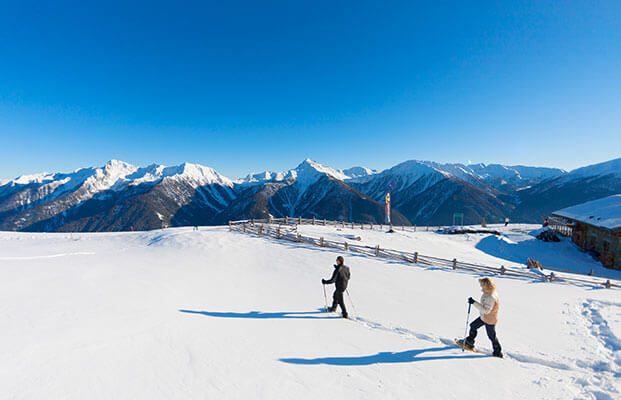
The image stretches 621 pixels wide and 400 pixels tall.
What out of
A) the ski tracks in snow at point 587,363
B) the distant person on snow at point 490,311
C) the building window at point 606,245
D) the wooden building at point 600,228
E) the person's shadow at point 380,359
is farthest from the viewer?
the building window at point 606,245

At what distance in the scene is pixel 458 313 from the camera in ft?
30.0

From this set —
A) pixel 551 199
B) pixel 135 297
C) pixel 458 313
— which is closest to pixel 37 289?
pixel 135 297

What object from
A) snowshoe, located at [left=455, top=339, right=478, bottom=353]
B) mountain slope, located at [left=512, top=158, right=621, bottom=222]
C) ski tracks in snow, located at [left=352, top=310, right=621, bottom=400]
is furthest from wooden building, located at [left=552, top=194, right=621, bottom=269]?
mountain slope, located at [left=512, top=158, right=621, bottom=222]

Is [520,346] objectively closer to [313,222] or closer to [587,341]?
[587,341]

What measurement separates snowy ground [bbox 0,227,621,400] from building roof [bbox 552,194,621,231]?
21923 millimetres

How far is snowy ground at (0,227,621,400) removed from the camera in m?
4.49

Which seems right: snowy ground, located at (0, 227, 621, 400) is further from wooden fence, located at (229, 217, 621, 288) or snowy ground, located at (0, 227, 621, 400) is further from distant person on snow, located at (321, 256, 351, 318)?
wooden fence, located at (229, 217, 621, 288)

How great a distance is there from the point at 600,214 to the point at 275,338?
146ft

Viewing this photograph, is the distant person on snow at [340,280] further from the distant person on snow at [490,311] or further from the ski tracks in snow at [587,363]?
the distant person on snow at [490,311]

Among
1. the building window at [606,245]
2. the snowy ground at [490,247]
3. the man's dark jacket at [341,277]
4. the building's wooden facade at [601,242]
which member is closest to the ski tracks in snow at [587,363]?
the man's dark jacket at [341,277]

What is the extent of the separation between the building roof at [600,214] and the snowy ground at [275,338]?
21923 mm

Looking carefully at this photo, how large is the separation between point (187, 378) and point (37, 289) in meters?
9.92

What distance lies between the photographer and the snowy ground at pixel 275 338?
449 cm

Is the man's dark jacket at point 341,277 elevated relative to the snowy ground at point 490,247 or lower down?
elevated
